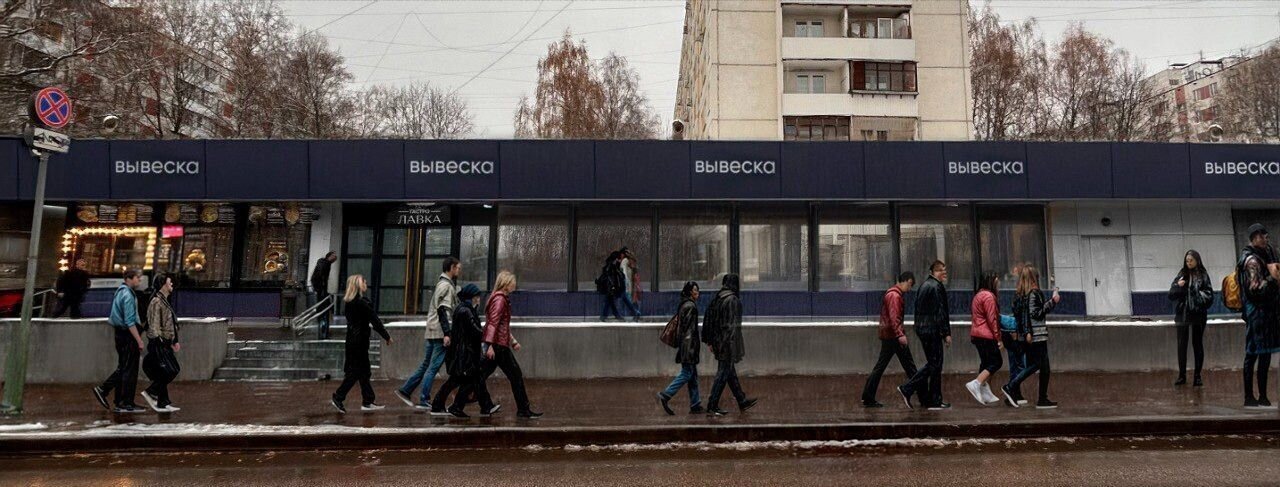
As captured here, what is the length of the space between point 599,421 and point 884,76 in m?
26.0

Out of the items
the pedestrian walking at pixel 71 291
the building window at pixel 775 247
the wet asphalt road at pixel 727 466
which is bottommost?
the wet asphalt road at pixel 727 466

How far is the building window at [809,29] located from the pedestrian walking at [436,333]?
1039 inches

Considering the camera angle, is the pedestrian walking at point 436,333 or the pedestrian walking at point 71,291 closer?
the pedestrian walking at point 436,333

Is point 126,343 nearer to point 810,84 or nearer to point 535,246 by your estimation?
point 535,246

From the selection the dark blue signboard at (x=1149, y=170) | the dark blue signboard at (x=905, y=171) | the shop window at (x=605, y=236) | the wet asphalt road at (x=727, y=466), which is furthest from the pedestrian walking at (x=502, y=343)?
the dark blue signboard at (x=1149, y=170)

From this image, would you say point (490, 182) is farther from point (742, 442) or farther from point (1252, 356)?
point (1252, 356)

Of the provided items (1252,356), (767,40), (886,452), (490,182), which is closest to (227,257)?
(490,182)

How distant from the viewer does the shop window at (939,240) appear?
15.5m

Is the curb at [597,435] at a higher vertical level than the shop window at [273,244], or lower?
lower

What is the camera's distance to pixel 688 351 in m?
7.79

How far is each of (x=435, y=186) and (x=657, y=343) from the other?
6.58 metres

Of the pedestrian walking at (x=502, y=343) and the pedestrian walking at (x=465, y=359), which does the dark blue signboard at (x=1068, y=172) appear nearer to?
the pedestrian walking at (x=502, y=343)

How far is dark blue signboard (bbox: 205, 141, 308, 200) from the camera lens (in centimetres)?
1471

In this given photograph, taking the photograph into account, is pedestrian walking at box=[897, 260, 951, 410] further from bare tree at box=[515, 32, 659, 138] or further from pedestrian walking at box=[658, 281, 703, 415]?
bare tree at box=[515, 32, 659, 138]
